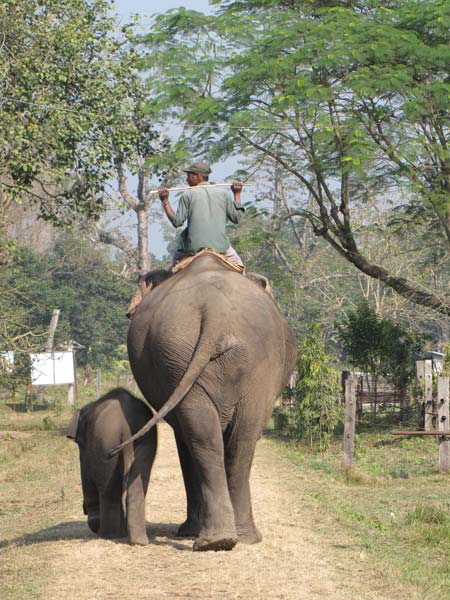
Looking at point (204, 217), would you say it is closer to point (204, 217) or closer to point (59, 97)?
point (204, 217)

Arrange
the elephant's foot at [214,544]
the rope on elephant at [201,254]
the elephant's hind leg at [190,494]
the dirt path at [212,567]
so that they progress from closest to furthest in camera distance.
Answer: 1. the dirt path at [212,567]
2. the elephant's foot at [214,544]
3. the elephant's hind leg at [190,494]
4. the rope on elephant at [201,254]

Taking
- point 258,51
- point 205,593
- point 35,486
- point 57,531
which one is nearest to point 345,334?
point 258,51

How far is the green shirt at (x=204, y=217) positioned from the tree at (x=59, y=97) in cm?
1221

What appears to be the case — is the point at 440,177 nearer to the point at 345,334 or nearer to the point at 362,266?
the point at 362,266

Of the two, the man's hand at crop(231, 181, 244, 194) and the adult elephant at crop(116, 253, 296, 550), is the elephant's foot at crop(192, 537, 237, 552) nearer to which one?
the adult elephant at crop(116, 253, 296, 550)

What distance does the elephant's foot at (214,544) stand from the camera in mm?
7855

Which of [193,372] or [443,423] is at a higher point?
[193,372]

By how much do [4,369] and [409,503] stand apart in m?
13.4

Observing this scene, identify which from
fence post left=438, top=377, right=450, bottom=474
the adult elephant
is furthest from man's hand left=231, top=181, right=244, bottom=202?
fence post left=438, top=377, right=450, bottom=474

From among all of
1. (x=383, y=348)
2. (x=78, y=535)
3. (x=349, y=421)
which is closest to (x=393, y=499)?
(x=349, y=421)

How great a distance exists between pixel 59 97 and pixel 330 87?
235 inches

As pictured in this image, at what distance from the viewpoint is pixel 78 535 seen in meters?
9.24

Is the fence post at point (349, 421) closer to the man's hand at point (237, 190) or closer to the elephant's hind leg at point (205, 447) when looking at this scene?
the man's hand at point (237, 190)

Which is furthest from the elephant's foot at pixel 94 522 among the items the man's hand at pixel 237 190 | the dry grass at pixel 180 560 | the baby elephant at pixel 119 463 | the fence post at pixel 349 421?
the fence post at pixel 349 421
